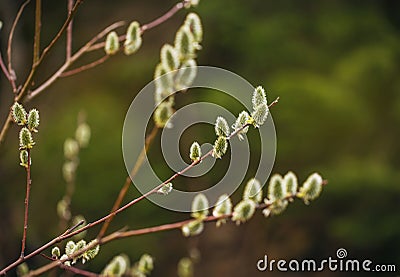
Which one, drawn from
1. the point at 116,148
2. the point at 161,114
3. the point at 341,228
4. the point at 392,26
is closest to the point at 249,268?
the point at 341,228

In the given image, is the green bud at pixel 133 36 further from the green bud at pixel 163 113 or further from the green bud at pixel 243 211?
the green bud at pixel 243 211

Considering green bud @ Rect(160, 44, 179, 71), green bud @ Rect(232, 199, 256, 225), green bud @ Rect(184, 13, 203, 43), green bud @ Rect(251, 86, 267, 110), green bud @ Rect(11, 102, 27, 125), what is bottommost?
green bud @ Rect(232, 199, 256, 225)

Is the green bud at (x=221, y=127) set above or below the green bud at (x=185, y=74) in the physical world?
below

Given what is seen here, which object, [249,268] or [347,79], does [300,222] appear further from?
[347,79]

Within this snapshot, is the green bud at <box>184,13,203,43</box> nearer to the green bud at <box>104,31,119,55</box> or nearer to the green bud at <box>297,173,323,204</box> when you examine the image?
the green bud at <box>104,31,119,55</box>

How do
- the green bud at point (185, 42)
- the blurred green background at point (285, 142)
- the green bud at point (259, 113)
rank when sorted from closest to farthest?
the green bud at point (259, 113) < the green bud at point (185, 42) < the blurred green background at point (285, 142)

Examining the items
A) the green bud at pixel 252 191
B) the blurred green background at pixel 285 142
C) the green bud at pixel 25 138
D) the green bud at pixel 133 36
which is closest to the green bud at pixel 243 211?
the green bud at pixel 252 191

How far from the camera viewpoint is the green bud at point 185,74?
0.68 meters

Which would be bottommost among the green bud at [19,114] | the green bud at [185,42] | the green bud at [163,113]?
the green bud at [19,114]

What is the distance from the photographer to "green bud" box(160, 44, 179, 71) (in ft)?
2.12

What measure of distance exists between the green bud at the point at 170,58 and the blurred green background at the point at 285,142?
3.84ft

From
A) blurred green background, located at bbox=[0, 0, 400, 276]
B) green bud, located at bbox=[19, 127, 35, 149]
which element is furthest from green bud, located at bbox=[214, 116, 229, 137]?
blurred green background, located at bbox=[0, 0, 400, 276]

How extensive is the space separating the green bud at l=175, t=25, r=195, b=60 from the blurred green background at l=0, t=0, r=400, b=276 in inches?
46.7

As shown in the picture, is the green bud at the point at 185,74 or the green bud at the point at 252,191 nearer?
the green bud at the point at 252,191
